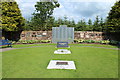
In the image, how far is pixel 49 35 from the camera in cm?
2181

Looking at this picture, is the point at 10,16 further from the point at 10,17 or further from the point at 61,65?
the point at 61,65

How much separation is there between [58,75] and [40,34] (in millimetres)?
18251

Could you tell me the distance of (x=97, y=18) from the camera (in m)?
39.1

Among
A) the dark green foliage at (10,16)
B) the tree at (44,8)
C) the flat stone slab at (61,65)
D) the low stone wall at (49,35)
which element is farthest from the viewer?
the tree at (44,8)

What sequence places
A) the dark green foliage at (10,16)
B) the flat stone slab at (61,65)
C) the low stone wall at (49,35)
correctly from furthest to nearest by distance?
the low stone wall at (49,35), the dark green foliage at (10,16), the flat stone slab at (61,65)

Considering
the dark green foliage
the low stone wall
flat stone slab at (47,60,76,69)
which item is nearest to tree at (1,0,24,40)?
the dark green foliage

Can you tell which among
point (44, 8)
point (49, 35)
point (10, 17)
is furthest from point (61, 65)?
point (44, 8)

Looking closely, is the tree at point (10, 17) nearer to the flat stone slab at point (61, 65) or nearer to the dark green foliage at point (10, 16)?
the dark green foliage at point (10, 16)

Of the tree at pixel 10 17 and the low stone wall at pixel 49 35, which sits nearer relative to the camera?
the tree at pixel 10 17

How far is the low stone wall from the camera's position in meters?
21.6

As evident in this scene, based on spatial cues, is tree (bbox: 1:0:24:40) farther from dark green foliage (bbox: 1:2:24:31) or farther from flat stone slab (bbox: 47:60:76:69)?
flat stone slab (bbox: 47:60:76:69)

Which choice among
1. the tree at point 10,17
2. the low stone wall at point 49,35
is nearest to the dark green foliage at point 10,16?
the tree at point 10,17

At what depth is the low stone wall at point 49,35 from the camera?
71.0 ft

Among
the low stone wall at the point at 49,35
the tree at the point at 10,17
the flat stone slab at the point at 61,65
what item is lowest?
the flat stone slab at the point at 61,65
